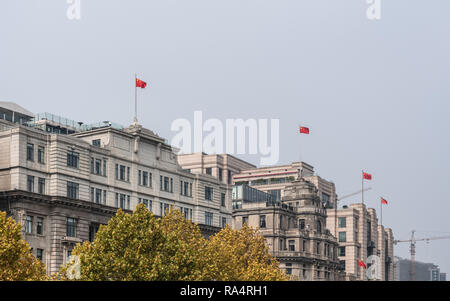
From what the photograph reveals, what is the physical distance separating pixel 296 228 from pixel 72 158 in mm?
66886

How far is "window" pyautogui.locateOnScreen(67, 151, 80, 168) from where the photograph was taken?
8731 cm

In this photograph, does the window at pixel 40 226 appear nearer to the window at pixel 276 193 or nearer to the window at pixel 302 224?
the window at pixel 302 224

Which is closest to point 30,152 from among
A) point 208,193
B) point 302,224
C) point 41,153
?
point 41,153

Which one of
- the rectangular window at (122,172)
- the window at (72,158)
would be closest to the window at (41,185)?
the window at (72,158)

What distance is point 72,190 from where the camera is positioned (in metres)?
87.1

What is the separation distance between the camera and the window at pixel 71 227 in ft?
278

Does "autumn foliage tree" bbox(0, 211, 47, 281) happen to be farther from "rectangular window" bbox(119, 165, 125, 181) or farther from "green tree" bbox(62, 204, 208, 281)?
"rectangular window" bbox(119, 165, 125, 181)

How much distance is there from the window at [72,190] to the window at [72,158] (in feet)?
7.04

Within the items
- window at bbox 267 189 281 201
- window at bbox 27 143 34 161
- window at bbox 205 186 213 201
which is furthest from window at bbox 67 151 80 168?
window at bbox 267 189 281 201

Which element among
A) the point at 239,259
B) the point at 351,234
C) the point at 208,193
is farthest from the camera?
the point at 351,234

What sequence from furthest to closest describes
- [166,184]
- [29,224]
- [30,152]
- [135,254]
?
[166,184], [30,152], [29,224], [135,254]

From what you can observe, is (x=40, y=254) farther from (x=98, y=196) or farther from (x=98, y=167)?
(x=98, y=167)
